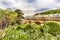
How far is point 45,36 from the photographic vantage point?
7.54 feet

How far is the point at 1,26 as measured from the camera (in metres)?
3.60

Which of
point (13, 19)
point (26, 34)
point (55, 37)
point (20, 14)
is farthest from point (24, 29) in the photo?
point (20, 14)

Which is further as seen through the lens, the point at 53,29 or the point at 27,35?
the point at 53,29

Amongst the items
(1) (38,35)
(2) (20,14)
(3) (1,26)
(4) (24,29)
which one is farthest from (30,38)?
(2) (20,14)

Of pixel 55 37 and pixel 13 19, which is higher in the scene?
pixel 13 19

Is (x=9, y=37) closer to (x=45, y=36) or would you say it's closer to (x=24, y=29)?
(x=24, y=29)

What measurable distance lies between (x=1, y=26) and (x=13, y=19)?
2.21ft

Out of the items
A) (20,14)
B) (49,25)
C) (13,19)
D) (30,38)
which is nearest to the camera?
(30,38)

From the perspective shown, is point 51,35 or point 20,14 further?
point 20,14

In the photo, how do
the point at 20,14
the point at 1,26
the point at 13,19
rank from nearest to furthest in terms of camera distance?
1. the point at 1,26
2. the point at 13,19
3. the point at 20,14

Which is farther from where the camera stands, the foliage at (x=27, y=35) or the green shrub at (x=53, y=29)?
the green shrub at (x=53, y=29)

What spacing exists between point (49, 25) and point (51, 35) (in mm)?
330

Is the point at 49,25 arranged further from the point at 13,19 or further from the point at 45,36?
the point at 13,19

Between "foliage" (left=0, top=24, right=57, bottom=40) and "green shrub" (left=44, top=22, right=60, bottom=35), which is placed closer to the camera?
"foliage" (left=0, top=24, right=57, bottom=40)
